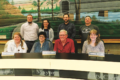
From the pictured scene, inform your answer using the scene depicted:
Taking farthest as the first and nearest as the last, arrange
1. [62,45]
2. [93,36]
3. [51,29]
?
[51,29] → [62,45] → [93,36]

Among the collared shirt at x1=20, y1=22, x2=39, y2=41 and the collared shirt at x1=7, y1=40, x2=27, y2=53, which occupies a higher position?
the collared shirt at x1=20, y1=22, x2=39, y2=41

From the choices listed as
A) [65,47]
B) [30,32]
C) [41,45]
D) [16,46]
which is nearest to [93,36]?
[65,47]

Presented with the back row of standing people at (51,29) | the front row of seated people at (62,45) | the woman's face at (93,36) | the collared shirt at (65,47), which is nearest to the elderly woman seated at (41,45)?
the front row of seated people at (62,45)

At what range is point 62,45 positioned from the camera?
245 cm

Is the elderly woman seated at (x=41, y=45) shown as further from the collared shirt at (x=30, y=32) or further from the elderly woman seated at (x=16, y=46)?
the collared shirt at (x=30, y=32)

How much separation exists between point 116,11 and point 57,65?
298 cm

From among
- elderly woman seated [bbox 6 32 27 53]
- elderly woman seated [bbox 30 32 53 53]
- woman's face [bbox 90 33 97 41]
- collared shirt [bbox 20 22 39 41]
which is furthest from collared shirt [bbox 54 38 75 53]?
collared shirt [bbox 20 22 39 41]

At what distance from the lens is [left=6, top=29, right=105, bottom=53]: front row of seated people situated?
2334 mm

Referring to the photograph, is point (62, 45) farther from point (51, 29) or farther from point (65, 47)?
point (51, 29)

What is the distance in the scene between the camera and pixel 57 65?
1.62 m

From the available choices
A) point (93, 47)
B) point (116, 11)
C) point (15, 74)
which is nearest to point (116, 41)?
point (116, 11)

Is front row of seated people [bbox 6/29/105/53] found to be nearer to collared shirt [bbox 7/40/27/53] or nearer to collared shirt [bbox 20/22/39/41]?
collared shirt [bbox 7/40/27/53]

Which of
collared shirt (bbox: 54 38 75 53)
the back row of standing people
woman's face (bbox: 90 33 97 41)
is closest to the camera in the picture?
woman's face (bbox: 90 33 97 41)

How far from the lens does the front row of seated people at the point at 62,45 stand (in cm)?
233
